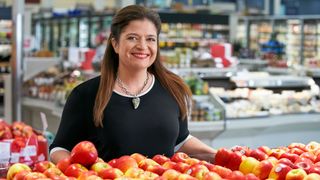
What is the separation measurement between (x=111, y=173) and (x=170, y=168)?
300mm

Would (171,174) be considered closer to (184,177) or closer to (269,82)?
(184,177)

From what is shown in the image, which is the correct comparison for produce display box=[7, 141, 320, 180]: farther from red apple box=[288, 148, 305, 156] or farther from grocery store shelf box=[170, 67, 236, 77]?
grocery store shelf box=[170, 67, 236, 77]

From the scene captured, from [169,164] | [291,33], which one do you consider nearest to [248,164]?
[169,164]

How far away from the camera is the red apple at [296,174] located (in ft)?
7.68

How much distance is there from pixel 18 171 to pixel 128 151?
0.79 meters

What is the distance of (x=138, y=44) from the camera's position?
3.08 meters

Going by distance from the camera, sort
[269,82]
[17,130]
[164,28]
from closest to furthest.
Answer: [17,130] < [269,82] < [164,28]

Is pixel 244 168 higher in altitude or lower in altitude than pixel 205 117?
higher

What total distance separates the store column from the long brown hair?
16.0 ft

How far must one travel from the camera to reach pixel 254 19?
2355 centimetres

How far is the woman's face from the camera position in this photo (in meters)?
3.07

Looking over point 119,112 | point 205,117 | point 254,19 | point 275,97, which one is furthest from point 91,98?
point 254,19

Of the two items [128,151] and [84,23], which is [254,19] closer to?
[84,23]

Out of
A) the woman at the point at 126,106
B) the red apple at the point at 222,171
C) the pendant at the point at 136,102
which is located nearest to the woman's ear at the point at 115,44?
the woman at the point at 126,106
